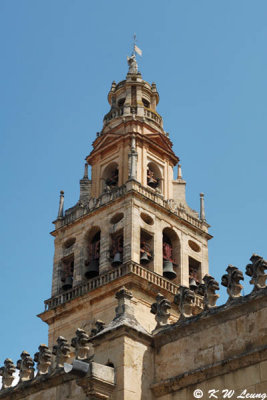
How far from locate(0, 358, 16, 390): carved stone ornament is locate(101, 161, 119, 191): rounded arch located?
18400 millimetres

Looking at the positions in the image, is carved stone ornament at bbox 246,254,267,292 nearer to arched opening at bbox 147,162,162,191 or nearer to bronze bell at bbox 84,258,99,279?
bronze bell at bbox 84,258,99,279

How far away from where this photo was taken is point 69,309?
34.3 metres

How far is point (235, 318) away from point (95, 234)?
2197 cm

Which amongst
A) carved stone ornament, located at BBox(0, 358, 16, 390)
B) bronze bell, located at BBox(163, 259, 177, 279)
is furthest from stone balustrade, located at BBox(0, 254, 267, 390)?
bronze bell, located at BBox(163, 259, 177, 279)

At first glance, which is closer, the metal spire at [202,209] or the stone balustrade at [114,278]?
the stone balustrade at [114,278]

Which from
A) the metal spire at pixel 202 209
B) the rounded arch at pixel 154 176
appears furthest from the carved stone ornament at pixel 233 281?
A: the metal spire at pixel 202 209

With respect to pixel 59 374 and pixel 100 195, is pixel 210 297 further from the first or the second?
pixel 100 195

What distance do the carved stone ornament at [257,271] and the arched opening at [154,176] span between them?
75.1ft

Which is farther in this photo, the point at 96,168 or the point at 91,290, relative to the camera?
the point at 96,168

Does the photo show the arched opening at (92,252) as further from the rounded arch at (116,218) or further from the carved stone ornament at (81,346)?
the carved stone ornament at (81,346)

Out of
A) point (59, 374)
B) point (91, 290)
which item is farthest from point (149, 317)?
point (59, 374)

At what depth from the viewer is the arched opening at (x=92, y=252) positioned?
35156 mm

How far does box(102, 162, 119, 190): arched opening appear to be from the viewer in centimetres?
3877

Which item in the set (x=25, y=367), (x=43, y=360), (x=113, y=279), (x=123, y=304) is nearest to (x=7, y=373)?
(x=25, y=367)
